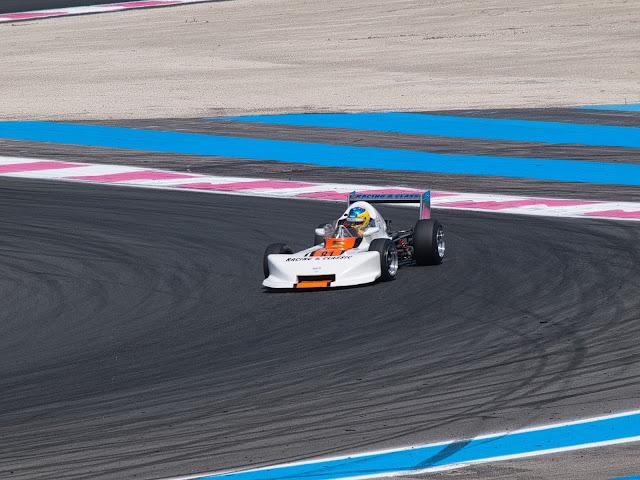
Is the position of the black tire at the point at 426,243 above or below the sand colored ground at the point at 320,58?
below

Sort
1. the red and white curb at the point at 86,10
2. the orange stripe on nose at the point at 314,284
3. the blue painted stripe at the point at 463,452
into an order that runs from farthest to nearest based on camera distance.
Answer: the red and white curb at the point at 86,10, the orange stripe on nose at the point at 314,284, the blue painted stripe at the point at 463,452

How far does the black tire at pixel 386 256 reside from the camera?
35.7ft

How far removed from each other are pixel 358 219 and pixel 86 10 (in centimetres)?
3129

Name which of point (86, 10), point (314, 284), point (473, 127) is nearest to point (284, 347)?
point (314, 284)

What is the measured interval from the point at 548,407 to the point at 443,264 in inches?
180

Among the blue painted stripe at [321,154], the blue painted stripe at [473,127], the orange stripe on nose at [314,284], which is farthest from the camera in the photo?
the blue painted stripe at [473,127]

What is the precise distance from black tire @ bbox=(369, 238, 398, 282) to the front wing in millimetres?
76

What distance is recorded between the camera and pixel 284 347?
8914mm

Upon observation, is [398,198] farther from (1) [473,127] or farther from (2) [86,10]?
(2) [86,10]

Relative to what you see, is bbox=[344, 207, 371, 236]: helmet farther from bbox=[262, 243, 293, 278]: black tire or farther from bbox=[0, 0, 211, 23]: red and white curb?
bbox=[0, 0, 211, 23]: red and white curb

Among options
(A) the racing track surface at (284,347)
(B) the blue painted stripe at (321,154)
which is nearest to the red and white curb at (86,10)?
(B) the blue painted stripe at (321,154)

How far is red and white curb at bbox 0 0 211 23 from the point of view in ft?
130

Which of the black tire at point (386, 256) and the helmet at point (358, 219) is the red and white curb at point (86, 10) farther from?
the black tire at point (386, 256)

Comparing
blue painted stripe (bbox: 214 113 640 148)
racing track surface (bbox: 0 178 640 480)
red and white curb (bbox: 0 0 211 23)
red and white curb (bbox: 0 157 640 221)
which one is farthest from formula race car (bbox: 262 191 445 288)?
red and white curb (bbox: 0 0 211 23)
